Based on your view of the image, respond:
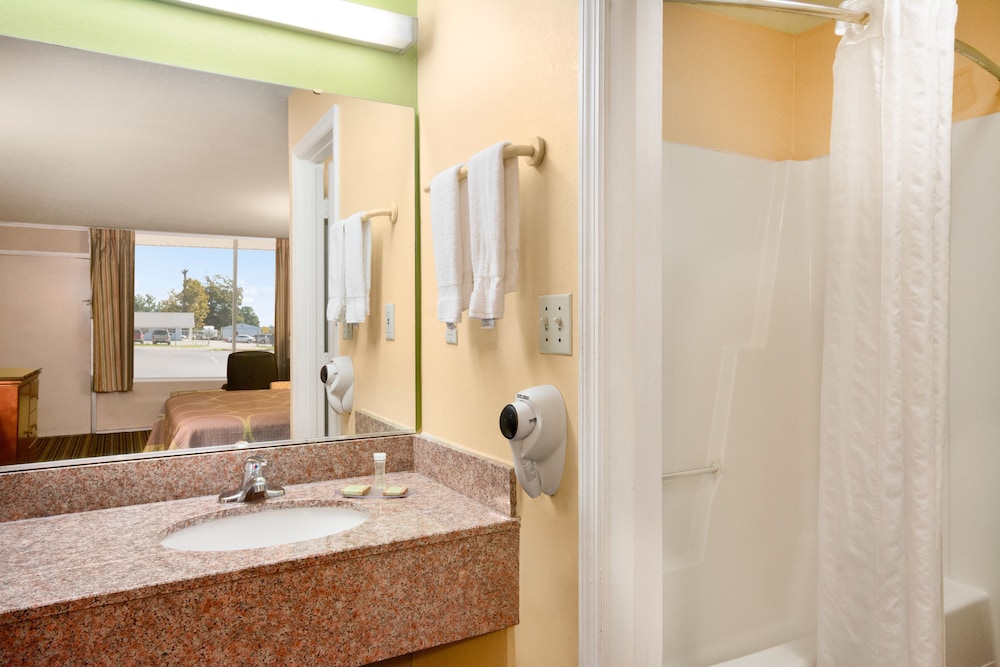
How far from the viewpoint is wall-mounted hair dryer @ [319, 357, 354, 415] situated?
1.71m

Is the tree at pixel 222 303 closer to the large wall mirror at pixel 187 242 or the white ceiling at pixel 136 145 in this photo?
the large wall mirror at pixel 187 242

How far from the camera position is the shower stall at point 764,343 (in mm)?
1702

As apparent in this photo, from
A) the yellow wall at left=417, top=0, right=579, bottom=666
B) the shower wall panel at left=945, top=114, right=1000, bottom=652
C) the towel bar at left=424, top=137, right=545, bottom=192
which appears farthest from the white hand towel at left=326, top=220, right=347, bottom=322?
the shower wall panel at left=945, top=114, right=1000, bottom=652

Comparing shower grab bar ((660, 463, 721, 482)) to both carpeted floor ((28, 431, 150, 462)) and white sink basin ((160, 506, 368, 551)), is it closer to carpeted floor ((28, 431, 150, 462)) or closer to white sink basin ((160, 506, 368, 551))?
white sink basin ((160, 506, 368, 551))

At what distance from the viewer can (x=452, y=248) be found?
4.68 feet

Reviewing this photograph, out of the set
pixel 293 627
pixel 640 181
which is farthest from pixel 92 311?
pixel 640 181

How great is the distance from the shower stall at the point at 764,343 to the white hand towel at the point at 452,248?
60cm

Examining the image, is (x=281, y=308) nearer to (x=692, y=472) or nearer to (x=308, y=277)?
(x=308, y=277)

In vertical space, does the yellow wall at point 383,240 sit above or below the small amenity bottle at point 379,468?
above

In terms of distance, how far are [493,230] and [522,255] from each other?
0.11 meters

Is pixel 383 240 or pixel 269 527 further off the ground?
pixel 383 240

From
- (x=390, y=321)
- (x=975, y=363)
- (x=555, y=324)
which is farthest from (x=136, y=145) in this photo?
(x=975, y=363)

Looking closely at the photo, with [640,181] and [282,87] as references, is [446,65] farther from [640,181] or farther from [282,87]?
[640,181]

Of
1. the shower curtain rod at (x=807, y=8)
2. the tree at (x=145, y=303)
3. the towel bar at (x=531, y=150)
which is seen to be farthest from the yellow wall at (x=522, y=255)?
the tree at (x=145, y=303)
